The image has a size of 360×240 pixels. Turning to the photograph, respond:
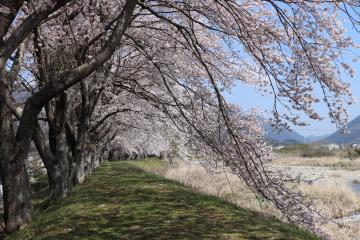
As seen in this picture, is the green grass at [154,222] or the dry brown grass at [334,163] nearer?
the green grass at [154,222]

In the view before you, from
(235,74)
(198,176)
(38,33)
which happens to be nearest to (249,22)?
(235,74)

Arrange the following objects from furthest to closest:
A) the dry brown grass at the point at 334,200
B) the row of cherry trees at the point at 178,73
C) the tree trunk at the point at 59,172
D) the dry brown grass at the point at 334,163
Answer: the dry brown grass at the point at 334,163
the dry brown grass at the point at 334,200
the tree trunk at the point at 59,172
the row of cherry trees at the point at 178,73

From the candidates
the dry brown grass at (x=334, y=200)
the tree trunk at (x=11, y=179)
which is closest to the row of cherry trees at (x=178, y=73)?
the tree trunk at (x=11, y=179)

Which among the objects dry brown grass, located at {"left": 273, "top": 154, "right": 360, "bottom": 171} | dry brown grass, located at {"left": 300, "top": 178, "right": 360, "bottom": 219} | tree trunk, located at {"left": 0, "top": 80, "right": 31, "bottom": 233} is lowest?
dry brown grass, located at {"left": 300, "top": 178, "right": 360, "bottom": 219}

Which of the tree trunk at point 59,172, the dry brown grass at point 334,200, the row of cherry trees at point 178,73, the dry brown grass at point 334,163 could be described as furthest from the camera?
the dry brown grass at point 334,163

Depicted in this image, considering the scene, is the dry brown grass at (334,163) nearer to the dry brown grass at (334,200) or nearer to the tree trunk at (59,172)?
the dry brown grass at (334,200)

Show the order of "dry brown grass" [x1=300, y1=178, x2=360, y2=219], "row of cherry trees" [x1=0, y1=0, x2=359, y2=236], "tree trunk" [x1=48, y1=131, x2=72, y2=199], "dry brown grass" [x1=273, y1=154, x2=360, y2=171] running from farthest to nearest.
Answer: "dry brown grass" [x1=273, y1=154, x2=360, y2=171] → "dry brown grass" [x1=300, y1=178, x2=360, y2=219] → "tree trunk" [x1=48, y1=131, x2=72, y2=199] → "row of cherry trees" [x1=0, y1=0, x2=359, y2=236]

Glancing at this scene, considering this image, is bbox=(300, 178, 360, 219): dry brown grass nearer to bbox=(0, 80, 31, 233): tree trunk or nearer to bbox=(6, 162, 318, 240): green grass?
bbox=(6, 162, 318, 240): green grass

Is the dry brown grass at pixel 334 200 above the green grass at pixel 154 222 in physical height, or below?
below

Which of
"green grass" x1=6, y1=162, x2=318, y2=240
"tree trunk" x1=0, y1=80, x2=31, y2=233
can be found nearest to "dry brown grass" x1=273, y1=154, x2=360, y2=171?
"green grass" x1=6, y1=162, x2=318, y2=240

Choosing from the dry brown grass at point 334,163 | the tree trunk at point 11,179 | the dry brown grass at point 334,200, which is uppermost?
the tree trunk at point 11,179

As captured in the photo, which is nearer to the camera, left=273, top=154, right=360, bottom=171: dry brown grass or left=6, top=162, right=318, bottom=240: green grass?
left=6, top=162, right=318, bottom=240: green grass

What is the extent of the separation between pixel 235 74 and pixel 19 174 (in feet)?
21.9

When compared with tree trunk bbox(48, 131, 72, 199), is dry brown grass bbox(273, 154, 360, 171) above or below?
below
